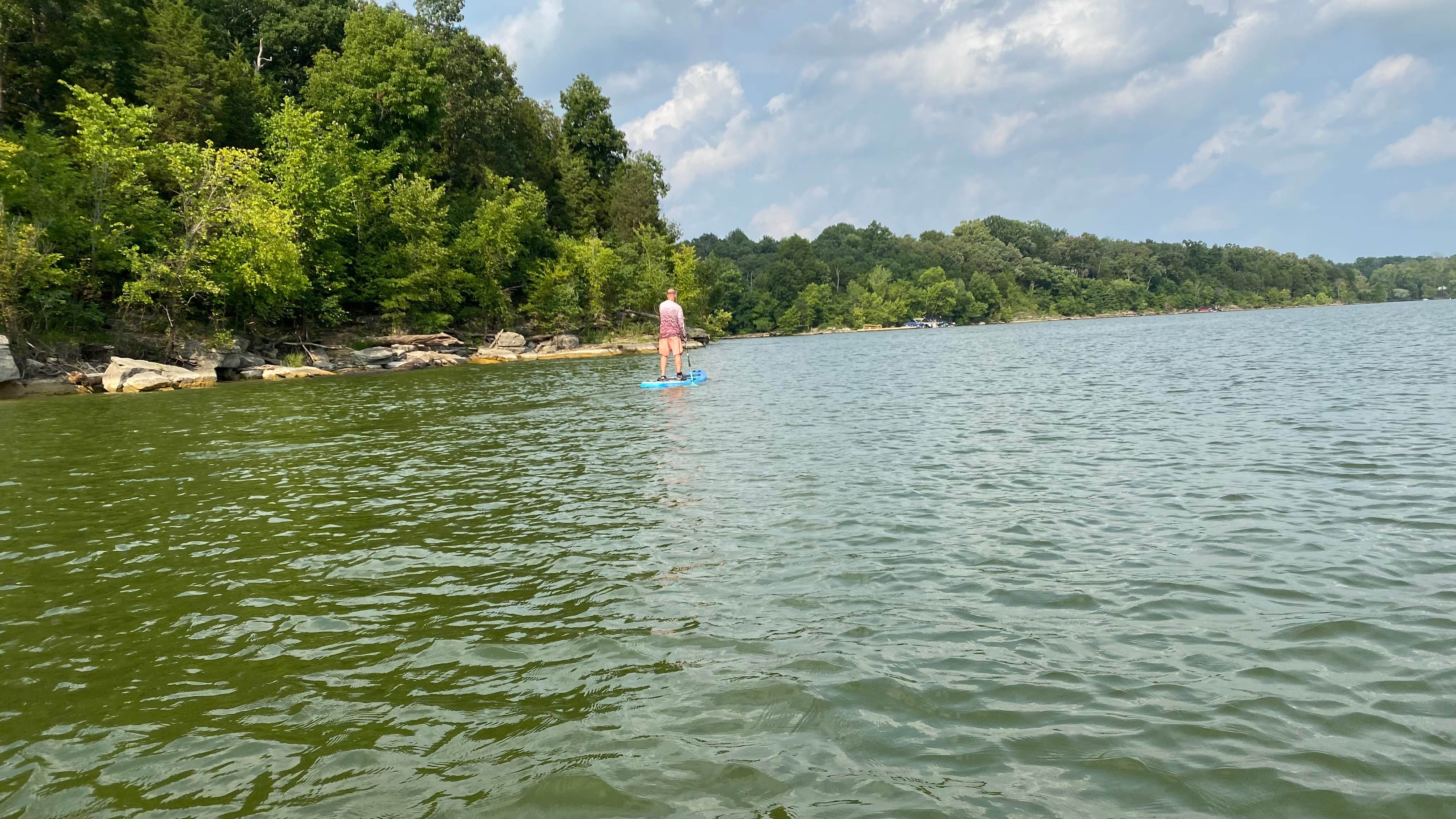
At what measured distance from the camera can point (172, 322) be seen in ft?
128

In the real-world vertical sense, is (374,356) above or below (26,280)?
below

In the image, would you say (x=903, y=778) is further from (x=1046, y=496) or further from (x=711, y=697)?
(x=1046, y=496)

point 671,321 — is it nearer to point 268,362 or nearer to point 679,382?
point 679,382

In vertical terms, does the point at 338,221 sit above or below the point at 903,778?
above

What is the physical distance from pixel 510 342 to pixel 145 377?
2802 cm

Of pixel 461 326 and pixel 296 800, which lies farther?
pixel 461 326

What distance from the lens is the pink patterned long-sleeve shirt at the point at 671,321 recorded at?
95.2 ft

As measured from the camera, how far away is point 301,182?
4572 cm

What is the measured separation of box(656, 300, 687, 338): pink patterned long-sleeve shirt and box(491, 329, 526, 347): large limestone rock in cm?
3317

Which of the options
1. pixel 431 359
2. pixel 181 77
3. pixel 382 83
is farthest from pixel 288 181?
pixel 382 83

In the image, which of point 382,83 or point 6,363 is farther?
point 382,83

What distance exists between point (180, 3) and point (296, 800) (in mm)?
61562

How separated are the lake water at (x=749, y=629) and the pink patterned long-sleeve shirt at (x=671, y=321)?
14397 mm

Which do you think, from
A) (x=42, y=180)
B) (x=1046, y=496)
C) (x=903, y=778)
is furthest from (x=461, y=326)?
(x=903, y=778)
